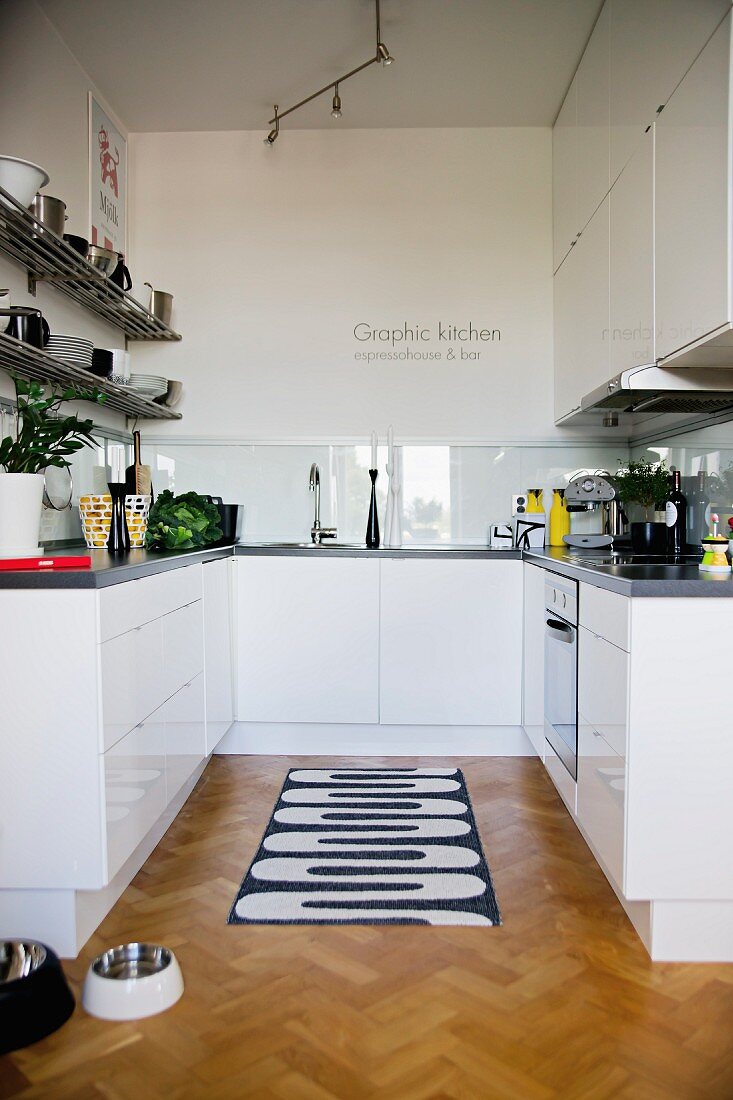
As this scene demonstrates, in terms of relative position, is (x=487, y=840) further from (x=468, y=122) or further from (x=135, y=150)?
(x=135, y=150)

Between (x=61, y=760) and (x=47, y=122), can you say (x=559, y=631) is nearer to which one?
(x=61, y=760)

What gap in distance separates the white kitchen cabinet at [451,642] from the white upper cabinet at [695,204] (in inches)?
50.1

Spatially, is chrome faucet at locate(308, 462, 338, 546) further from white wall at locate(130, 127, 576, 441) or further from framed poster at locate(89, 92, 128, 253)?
framed poster at locate(89, 92, 128, 253)

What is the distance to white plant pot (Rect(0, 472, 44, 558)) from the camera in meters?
2.12

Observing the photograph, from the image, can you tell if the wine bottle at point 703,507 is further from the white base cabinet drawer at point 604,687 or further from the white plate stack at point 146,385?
the white plate stack at point 146,385

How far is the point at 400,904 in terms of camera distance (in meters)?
2.20

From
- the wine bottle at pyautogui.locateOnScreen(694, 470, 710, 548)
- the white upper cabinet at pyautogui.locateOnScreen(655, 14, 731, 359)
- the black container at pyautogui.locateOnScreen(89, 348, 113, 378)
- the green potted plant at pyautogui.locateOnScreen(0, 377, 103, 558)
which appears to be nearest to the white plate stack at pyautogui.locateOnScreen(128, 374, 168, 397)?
the black container at pyautogui.locateOnScreen(89, 348, 113, 378)

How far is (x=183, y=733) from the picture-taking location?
2656mm

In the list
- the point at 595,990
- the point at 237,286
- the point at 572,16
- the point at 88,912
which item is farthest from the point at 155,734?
the point at 572,16

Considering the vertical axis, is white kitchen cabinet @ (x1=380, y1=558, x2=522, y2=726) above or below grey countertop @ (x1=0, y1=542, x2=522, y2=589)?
below

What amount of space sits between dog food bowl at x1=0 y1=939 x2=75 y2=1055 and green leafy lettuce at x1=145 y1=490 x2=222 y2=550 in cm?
149

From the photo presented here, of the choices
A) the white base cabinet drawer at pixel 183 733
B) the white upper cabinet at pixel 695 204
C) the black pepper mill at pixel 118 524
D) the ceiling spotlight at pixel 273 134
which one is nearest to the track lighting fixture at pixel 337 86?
the ceiling spotlight at pixel 273 134

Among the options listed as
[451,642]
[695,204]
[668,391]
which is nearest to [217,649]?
[451,642]

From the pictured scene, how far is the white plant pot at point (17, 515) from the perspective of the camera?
6.95 feet
